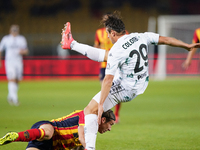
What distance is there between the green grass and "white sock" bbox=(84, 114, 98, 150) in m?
1.04

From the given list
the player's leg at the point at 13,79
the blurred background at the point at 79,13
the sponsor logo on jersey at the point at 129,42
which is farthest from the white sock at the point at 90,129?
the blurred background at the point at 79,13

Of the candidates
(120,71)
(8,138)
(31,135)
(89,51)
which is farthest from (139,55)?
(8,138)

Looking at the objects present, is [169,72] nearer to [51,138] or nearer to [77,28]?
[77,28]

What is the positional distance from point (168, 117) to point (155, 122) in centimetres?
80

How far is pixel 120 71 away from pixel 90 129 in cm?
81

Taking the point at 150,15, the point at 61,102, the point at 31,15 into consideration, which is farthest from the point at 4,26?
the point at 61,102

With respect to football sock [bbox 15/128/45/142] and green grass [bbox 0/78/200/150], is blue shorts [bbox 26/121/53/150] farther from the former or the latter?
green grass [bbox 0/78/200/150]

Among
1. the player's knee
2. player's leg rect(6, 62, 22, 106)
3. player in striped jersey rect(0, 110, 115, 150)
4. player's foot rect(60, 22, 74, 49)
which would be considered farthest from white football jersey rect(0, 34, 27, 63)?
the player's knee

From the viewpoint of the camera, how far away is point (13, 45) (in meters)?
11.1

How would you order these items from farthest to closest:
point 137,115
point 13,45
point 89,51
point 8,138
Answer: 1. point 13,45
2. point 137,115
3. point 89,51
4. point 8,138

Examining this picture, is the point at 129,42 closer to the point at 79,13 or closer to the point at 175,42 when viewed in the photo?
the point at 175,42

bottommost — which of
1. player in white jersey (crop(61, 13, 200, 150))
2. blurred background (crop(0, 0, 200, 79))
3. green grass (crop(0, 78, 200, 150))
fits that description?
green grass (crop(0, 78, 200, 150))

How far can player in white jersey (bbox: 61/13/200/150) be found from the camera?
13.3ft

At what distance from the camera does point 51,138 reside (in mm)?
4266
